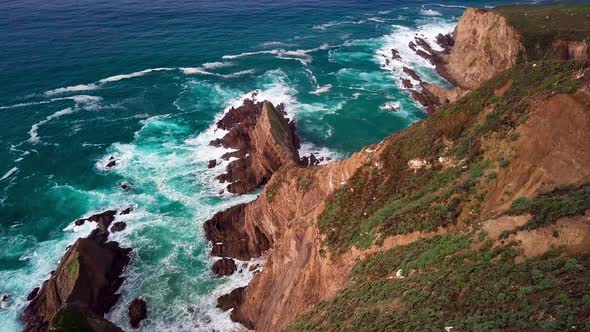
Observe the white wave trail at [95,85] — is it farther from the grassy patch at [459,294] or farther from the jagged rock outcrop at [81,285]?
the grassy patch at [459,294]

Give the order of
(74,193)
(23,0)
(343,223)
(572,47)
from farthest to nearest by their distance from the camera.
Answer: (23,0) < (572,47) < (74,193) < (343,223)

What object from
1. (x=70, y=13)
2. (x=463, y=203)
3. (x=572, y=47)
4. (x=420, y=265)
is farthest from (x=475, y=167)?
(x=70, y=13)

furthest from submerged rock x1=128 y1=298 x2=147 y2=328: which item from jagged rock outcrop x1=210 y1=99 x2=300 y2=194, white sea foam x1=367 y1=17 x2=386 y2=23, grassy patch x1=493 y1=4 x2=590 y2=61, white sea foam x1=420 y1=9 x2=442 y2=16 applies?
white sea foam x1=420 y1=9 x2=442 y2=16

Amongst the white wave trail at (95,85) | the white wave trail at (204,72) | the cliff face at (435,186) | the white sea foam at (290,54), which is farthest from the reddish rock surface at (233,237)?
the white sea foam at (290,54)

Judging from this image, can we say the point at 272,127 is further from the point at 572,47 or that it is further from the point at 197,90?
the point at 572,47

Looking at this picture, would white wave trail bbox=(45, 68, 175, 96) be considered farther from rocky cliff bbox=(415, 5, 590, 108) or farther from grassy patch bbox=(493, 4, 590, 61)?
grassy patch bbox=(493, 4, 590, 61)

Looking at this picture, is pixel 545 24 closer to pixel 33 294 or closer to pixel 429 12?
pixel 429 12
